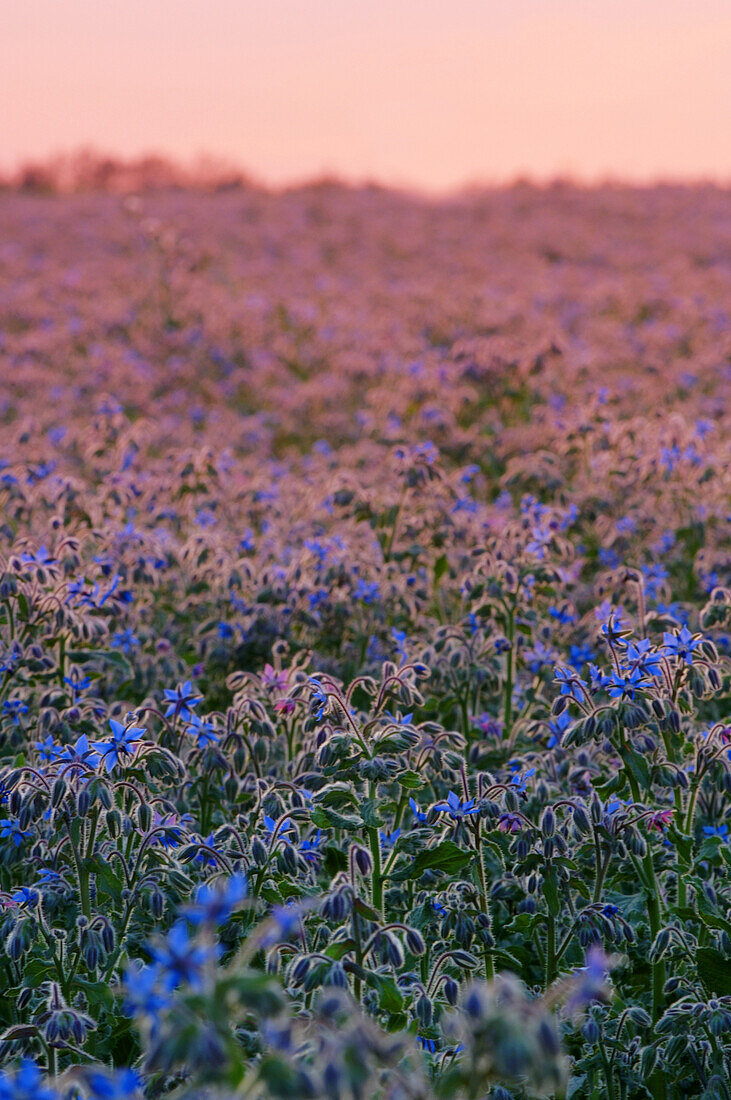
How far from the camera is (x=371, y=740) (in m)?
2.71

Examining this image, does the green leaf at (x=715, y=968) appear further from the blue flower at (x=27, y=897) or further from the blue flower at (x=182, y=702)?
the blue flower at (x=27, y=897)

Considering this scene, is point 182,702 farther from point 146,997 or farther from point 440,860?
point 146,997

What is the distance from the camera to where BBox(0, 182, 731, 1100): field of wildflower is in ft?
7.03

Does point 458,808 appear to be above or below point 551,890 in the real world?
above

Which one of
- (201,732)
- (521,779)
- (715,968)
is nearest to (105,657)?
(201,732)

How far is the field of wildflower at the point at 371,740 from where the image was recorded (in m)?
2.14

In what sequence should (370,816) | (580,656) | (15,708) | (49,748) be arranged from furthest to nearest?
1. (580,656)
2. (15,708)
3. (49,748)
4. (370,816)

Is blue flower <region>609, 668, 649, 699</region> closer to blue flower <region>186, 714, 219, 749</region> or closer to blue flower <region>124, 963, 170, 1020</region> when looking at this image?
blue flower <region>186, 714, 219, 749</region>

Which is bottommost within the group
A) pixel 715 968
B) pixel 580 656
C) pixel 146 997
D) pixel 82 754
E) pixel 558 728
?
pixel 715 968

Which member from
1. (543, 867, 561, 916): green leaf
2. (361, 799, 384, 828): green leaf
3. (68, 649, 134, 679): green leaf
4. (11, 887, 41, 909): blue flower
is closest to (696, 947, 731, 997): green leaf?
(543, 867, 561, 916): green leaf

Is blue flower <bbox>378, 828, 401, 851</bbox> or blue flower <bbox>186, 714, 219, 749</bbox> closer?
blue flower <bbox>378, 828, 401, 851</bbox>

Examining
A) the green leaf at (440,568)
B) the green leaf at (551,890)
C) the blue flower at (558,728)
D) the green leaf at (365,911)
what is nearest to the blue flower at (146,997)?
the green leaf at (365,911)

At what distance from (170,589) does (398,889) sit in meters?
2.54

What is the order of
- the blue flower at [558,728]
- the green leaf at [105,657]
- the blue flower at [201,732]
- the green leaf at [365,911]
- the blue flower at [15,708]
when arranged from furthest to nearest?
1. the green leaf at [105,657]
2. the blue flower at [15,708]
3. the blue flower at [558,728]
4. the blue flower at [201,732]
5. the green leaf at [365,911]
